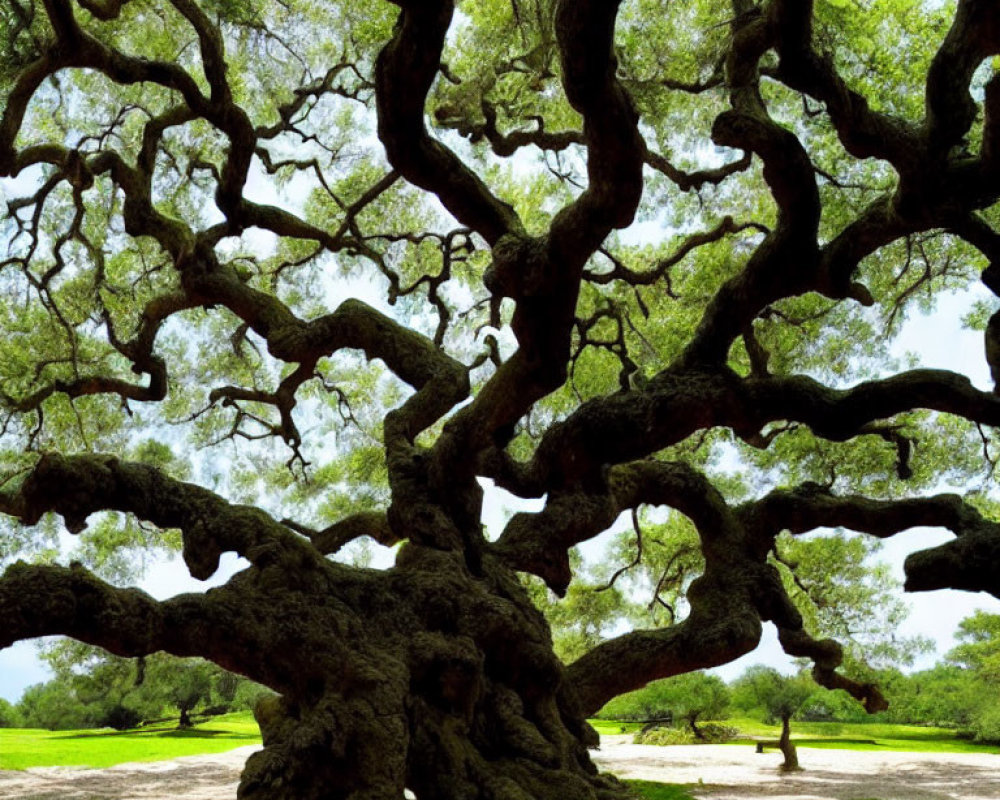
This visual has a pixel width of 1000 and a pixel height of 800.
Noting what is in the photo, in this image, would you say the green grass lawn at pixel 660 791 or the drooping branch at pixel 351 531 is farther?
the green grass lawn at pixel 660 791

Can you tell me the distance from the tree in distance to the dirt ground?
8.75ft

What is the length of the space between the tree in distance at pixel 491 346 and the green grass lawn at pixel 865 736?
45.8 ft

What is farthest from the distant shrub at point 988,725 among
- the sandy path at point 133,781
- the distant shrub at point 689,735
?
the sandy path at point 133,781

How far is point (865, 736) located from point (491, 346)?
22035 mm

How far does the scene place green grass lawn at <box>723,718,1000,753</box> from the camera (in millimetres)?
21766

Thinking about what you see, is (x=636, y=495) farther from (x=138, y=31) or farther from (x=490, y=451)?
(x=138, y=31)

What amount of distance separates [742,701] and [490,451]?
605 inches

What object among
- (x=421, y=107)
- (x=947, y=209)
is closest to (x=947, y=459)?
(x=947, y=209)

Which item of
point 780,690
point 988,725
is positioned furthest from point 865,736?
point 780,690

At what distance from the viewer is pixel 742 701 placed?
19.1 m

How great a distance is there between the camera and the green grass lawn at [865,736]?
21.8m

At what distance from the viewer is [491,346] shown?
9.55 m

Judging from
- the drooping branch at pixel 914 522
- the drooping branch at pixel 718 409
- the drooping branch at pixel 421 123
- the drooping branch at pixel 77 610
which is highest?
the drooping branch at pixel 421 123

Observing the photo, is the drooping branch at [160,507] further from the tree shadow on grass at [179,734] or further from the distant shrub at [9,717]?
the distant shrub at [9,717]
